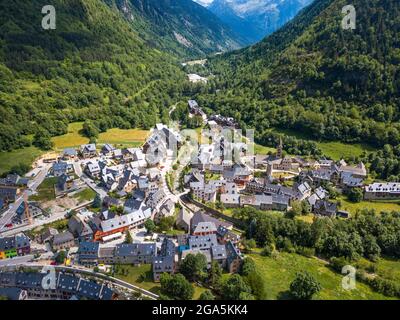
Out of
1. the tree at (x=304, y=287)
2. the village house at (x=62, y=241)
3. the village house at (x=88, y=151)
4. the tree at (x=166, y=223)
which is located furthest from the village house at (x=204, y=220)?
the village house at (x=88, y=151)

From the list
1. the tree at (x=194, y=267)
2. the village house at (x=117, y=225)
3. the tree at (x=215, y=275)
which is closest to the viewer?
the tree at (x=215, y=275)

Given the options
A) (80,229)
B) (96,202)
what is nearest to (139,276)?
(80,229)

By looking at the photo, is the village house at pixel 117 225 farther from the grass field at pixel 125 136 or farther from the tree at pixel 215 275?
the grass field at pixel 125 136

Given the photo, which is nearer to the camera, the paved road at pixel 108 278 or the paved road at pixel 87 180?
the paved road at pixel 108 278

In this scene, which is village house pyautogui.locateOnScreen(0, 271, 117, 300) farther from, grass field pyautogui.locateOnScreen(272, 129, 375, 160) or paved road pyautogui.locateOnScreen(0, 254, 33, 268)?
grass field pyautogui.locateOnScreen(272, 129, 375, 160)

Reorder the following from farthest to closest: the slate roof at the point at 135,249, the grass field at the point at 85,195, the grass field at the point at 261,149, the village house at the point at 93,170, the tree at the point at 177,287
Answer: the grass field at the point at 261,149 < the village house at the point at 93,170 < the grass field at the point at 85,195 < the slate roof at the point at 135,249 < the tree at the point at 177,287

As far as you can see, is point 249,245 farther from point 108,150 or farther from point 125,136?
point 125,136

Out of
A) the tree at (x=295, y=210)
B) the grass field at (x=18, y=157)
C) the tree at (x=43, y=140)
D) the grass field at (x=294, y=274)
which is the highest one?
the tree at (x=43, y=140)
